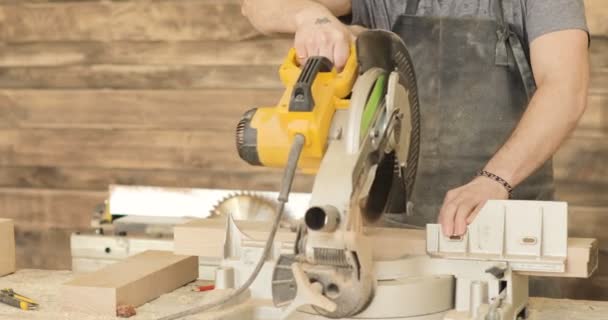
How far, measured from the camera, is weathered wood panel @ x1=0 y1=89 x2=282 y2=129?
3289mm

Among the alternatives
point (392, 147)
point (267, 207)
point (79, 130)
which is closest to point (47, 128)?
point (79, 130)

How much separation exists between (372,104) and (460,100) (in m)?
0.69

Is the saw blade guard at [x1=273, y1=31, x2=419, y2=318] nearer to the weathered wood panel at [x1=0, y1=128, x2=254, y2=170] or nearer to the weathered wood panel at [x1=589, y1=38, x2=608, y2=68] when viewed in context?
the weathered wood panel at [x1=589, y1=38, x2=608, y2=68]

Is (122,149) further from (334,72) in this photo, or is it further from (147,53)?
(334,72)

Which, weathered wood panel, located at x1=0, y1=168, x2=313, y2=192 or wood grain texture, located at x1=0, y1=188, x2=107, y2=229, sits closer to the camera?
weathered wood panel, located at x1=0, y1=168, x2=313, y2=192

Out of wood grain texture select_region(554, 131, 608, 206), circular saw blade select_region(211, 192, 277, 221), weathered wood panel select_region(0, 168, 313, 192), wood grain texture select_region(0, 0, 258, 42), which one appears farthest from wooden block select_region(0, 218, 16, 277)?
wood grain texture select_region(554, 131, 608, 206)

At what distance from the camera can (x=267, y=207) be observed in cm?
309

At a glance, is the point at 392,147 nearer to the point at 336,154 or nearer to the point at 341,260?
the point at 336,154

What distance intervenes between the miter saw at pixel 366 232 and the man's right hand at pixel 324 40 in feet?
0.09

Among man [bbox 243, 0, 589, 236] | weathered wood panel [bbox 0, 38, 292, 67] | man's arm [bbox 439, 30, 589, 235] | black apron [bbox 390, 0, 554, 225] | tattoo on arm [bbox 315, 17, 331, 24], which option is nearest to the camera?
tattoo on arm [bbox 315, 17, 331, 24]

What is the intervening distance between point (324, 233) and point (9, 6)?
2.67 m

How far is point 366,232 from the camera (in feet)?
4.60

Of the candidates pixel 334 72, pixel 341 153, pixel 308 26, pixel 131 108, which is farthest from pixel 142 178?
pixel 341 153

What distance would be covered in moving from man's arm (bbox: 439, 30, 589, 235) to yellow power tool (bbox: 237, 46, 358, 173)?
355mm
